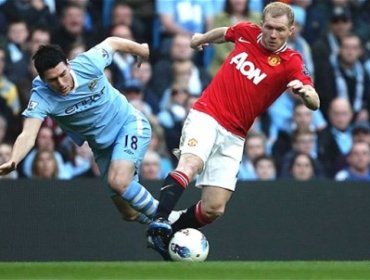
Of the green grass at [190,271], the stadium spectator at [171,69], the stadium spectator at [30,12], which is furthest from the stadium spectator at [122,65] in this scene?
the green grass at [190,271]

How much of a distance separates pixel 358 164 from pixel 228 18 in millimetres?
2473

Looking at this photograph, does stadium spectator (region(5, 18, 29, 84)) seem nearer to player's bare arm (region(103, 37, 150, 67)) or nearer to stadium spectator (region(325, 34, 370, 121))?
player's bare arm (region(103, 37, 150, 67))

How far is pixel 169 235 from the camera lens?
33.6ft

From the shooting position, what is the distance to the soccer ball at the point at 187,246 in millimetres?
10547

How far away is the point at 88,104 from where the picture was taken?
1145 cm

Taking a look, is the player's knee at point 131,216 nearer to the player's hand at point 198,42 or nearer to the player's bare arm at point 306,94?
the player's hand at point 198,42

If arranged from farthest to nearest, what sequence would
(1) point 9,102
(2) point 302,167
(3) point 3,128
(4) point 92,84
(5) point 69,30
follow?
(5) point 69,30
(2) point 302,167
(1) point 9,102
(3) point 3,128
(4) point 92,84

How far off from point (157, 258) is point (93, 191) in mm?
969

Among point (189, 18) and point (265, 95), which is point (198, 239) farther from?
point (189, 18)

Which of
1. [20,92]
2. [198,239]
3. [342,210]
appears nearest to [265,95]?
[198,239]

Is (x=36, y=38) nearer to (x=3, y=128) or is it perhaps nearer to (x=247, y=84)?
(x=3, y=128)

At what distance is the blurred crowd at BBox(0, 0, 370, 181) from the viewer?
1440 cm

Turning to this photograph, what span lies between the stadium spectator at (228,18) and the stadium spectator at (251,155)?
1193 millimetres

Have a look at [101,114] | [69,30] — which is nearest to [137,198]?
[101,114]
